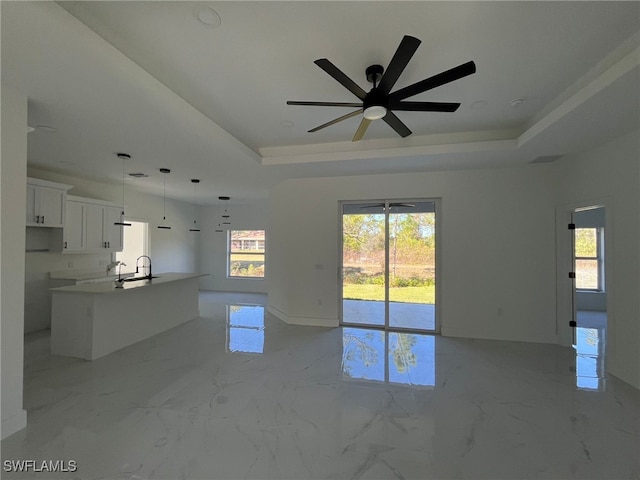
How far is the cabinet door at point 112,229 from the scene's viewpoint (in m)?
5.69

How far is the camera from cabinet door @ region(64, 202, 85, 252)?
4.92 meters

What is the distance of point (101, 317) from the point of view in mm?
3609

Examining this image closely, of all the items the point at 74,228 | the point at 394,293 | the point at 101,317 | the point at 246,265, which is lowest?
the point at 101,317

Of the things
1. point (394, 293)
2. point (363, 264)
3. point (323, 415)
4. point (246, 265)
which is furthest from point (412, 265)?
point (246, 265)

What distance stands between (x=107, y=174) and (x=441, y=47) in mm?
5702

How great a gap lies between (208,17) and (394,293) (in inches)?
173

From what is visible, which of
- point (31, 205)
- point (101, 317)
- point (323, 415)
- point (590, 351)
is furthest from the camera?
point (31, 205)

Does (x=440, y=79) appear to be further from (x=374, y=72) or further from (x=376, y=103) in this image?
(x=374, y=72)

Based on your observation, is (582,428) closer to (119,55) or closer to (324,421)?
(324,421)

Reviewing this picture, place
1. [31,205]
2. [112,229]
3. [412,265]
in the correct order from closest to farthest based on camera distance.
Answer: [31,205]
[412,265]
[112,229]

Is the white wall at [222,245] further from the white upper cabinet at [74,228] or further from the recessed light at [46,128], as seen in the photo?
the recessed light at [46,128]

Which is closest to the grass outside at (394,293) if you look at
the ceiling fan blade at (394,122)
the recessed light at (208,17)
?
the ceiling fan blade at (394,122)

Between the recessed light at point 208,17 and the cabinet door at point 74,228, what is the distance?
4896mm

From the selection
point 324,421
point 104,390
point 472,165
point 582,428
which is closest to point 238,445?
point 324,421
